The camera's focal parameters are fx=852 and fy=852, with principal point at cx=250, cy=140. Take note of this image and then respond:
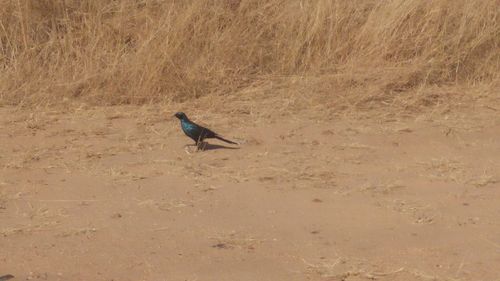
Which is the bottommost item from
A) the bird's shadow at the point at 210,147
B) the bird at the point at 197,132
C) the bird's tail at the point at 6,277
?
the bird's shadow at the point at 210,147

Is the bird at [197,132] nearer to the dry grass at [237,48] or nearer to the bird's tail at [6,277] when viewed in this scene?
the dry grass at [237,48]

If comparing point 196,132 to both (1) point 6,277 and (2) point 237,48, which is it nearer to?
(2) point 237,48

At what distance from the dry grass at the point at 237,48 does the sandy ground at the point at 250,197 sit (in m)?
0.44

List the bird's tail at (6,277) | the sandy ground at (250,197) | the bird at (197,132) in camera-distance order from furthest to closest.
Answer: the bird at (197,132) < the sandy ground at (250,197) < the bird's tail at (6,277)

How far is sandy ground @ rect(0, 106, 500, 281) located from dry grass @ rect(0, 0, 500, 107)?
0.44 meters

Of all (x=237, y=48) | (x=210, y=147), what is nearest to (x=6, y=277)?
(x=210, y=147)

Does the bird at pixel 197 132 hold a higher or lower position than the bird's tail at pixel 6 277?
lower

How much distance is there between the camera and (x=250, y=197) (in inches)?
184

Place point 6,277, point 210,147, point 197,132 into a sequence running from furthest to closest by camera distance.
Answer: point 210,147, point 197,132, point 6,277

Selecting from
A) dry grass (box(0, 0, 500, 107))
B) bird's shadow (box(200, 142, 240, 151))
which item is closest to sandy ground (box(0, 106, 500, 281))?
bird's shadow (box(200, 142, 240, 151))

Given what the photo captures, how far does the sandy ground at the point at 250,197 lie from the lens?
3.73 meters

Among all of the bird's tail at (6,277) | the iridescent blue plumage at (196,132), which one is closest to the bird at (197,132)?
the iridescent blue plumage at (196,132)

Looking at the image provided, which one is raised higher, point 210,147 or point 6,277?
point 6,277

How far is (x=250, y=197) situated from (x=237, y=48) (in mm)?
2808
